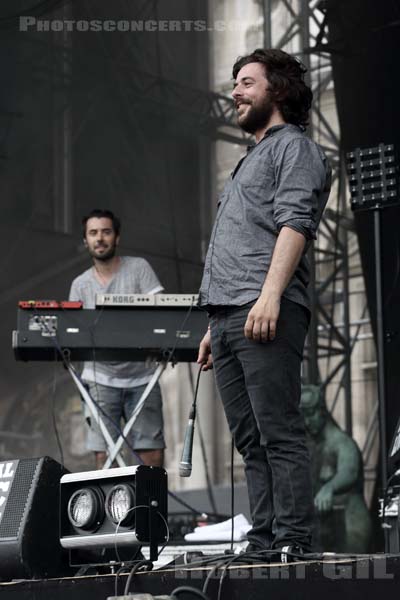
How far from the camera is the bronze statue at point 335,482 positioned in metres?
6.62

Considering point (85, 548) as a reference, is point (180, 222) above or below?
above

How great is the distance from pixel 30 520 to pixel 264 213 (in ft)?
3.41

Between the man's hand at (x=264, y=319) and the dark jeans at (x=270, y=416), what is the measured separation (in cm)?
5

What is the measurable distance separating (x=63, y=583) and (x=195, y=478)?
23.0 feet

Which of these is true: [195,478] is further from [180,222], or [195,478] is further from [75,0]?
[75,0]

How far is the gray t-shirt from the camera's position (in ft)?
17.2

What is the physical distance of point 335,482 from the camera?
6.80 meters

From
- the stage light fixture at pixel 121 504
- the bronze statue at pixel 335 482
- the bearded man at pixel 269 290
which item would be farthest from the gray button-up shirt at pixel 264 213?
the bronze statue at pixel 335 482

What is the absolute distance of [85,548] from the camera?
9.80 feet

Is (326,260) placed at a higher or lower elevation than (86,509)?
higher

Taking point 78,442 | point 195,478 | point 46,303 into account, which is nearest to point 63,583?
point 46,303

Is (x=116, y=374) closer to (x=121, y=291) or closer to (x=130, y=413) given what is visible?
(x=130, y=413)

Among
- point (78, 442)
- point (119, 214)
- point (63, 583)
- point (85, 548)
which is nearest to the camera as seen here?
point (63, 583)

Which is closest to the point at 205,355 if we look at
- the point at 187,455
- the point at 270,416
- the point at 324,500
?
the point at 187,455
